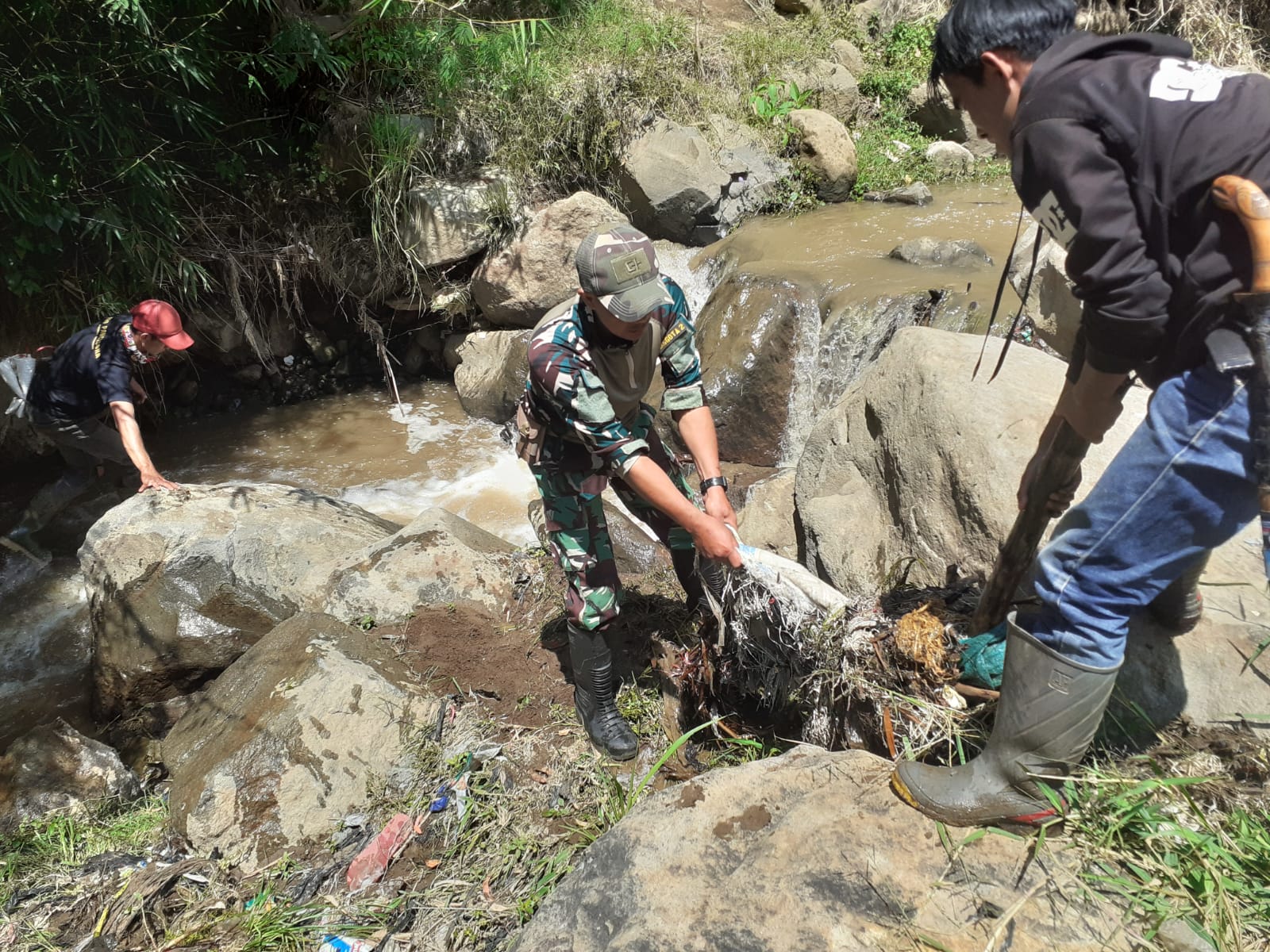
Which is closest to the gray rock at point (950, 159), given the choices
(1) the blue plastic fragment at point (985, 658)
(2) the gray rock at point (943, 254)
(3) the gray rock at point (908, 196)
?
(3) the gray rock at point (908, 196)

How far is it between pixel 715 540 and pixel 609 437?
465 millimetres

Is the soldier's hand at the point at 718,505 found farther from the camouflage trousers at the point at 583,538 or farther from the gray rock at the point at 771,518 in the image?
the gray rock at the point at 771,518

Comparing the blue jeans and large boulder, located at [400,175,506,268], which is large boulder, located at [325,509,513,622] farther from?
large boulder, located at [400,175,506,268]

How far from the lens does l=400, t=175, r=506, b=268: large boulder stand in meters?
7.25

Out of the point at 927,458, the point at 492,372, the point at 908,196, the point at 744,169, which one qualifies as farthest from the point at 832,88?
the point at 927,458

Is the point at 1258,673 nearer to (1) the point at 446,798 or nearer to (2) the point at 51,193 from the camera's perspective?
(1) the point at 446,798

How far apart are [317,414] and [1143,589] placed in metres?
7.23

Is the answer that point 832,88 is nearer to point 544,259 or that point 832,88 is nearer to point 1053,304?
point 544,259

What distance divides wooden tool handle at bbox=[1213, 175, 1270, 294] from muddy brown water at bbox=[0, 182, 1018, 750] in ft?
13.6

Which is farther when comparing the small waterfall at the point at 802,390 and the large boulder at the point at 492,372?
the large boulder at the point at 492,372

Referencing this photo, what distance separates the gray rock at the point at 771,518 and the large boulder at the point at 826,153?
453 cm

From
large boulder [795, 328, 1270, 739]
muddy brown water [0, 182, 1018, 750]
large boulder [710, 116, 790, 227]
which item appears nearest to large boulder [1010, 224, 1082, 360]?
muddy brown water [0, 182, 1018, 750]

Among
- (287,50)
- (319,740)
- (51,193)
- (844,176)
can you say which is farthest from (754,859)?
(844,176)

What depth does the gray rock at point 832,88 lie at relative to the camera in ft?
31.0
